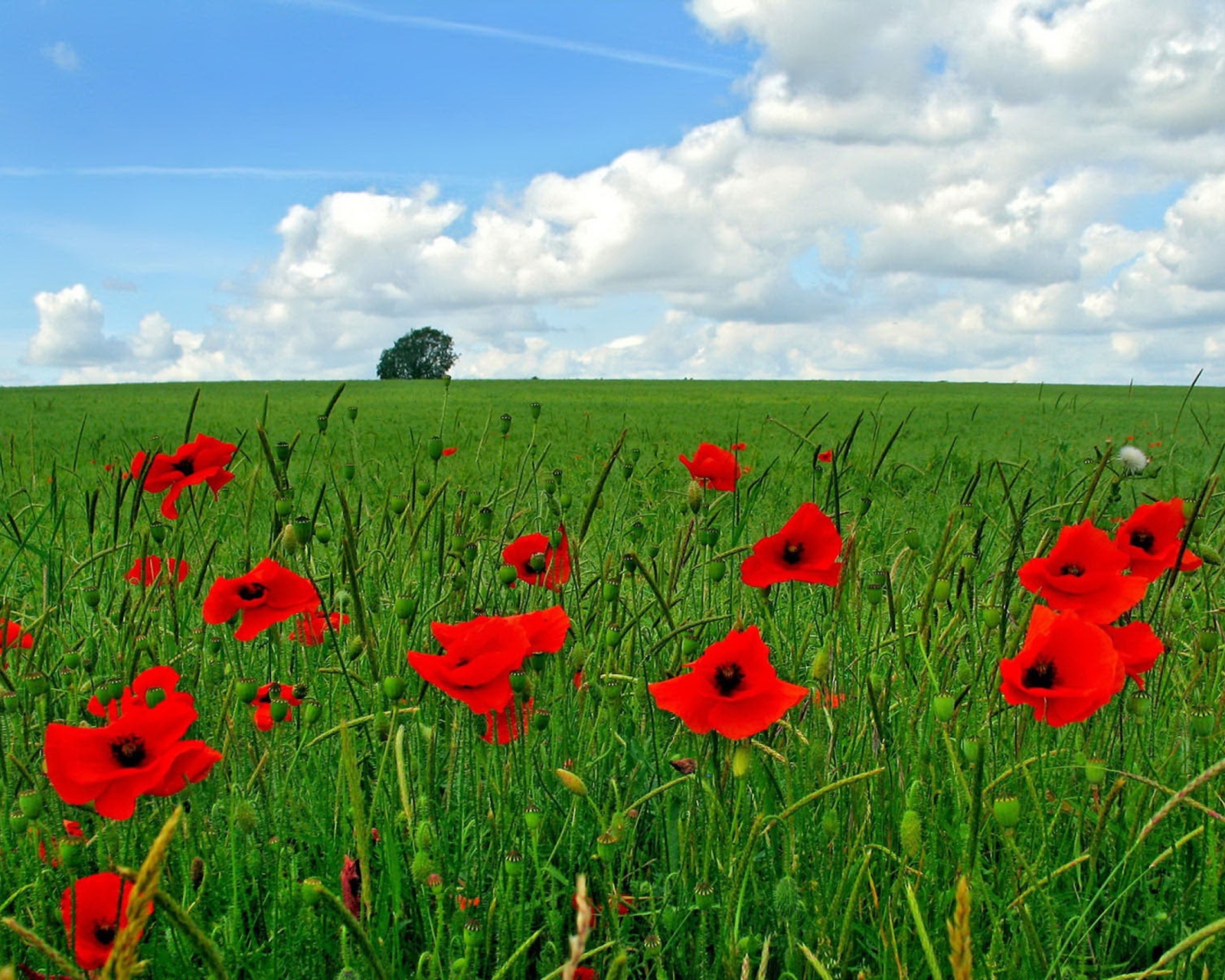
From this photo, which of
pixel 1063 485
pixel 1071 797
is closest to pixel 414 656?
pixel 1071 797

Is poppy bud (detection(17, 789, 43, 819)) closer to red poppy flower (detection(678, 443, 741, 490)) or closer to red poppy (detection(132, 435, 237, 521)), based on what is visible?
red poppy (detection(132, 435, 237, 521))

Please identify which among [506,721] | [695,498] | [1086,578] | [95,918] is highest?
[695,498]

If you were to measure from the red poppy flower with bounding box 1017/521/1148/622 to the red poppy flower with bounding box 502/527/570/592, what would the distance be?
81 centimetres

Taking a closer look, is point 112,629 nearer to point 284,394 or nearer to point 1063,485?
point 1063,485

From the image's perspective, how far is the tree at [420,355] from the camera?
2351 inches

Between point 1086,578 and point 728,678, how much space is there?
2.04 feet

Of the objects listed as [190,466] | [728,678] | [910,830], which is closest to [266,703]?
[190,466]

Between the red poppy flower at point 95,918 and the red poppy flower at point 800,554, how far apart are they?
1.00 meters

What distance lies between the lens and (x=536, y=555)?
5.65 ft

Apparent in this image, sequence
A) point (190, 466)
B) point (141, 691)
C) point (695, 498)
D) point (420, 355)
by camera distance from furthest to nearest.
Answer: point (420, 355) → point (190, 466) → point (695, 498) → point (141, 691)

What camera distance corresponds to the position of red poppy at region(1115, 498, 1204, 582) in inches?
67.9

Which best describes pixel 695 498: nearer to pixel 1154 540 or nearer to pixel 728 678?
pixel 728 678

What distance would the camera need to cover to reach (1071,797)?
1753 mm

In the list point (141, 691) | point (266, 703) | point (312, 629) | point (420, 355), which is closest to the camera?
point (141, 691)
